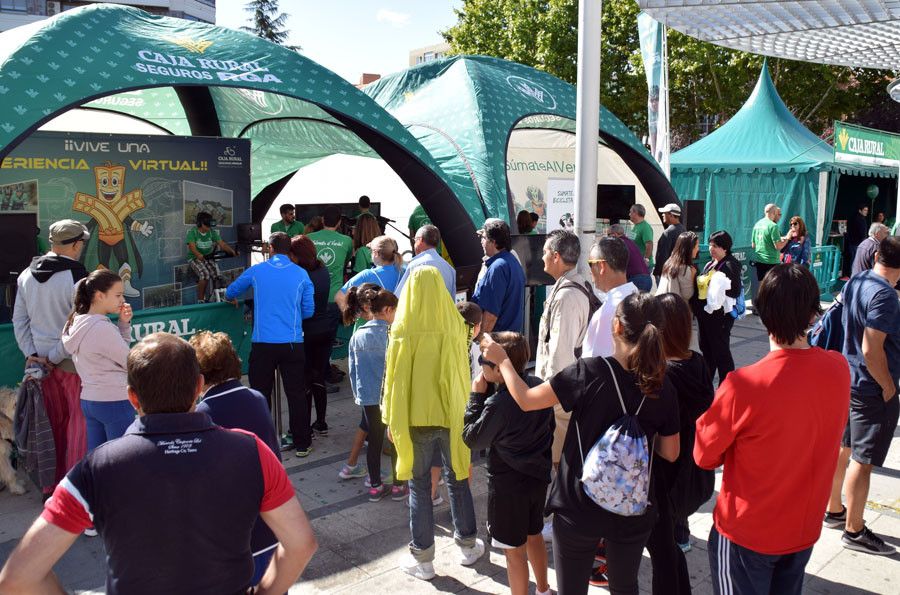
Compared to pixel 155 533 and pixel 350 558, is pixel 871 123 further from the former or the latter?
pixel 155 533

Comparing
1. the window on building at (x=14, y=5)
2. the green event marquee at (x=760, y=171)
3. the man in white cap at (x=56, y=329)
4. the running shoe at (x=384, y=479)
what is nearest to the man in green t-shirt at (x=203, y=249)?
the man in white cap at (x=56, y=329)

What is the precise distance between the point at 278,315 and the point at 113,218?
4766 millimetres

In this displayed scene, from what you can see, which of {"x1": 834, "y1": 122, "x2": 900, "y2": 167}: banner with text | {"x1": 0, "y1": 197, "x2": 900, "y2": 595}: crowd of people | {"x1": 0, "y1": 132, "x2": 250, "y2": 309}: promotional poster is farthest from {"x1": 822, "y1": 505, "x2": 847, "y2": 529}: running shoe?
{"x1": 834, "y1": 122, "x2": 900, "y2": 167}: banner with text

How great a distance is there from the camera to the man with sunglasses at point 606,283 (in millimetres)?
4051

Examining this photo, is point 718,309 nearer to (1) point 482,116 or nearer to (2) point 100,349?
(1) point 482,116

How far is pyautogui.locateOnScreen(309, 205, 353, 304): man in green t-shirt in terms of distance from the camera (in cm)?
811

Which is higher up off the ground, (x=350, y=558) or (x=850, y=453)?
(x=850, y=453)

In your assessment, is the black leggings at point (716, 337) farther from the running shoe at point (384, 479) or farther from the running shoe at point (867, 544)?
the running shoe at point (384, 479)

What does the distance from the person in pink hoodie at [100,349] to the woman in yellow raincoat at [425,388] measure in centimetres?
163

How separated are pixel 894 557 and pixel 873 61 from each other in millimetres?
8515

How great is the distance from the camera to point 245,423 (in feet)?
10.00

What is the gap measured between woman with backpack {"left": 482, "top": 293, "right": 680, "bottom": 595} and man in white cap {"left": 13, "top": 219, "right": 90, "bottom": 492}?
3535mm

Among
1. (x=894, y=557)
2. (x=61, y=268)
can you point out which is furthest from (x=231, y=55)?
(x=894, y=557)

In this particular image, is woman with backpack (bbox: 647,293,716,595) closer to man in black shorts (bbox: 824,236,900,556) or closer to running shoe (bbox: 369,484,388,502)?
man in black shorts (bbox: 824,236,900,556)
